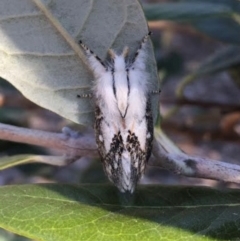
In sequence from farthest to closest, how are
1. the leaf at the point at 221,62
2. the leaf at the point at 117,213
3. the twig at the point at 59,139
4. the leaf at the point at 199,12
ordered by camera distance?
the leaf at the point at 221,62 → the leaf at the point at 199,12 → the twig at the point at 59,139 → the leaf at the point at 117,213

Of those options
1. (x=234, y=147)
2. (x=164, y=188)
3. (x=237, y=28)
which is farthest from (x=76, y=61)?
(x=234, y=147)

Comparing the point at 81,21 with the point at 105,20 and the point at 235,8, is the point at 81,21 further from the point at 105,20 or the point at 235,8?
the point at 235,8

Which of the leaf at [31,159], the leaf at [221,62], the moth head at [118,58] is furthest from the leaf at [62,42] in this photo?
the leaf at [221,62]

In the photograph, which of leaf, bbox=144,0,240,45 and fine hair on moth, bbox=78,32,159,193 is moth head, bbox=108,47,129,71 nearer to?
fine hair on moth, bbox=78,32,159,193

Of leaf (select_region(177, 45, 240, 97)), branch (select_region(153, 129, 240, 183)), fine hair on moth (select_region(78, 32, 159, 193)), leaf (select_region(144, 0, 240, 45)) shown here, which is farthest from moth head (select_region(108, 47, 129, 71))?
leaf (select_region(177, 45, 240, 97))

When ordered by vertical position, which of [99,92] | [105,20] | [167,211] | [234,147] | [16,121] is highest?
[105,20]

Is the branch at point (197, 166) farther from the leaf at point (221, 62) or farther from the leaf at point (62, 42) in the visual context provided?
the leaf at point (221, 62)
